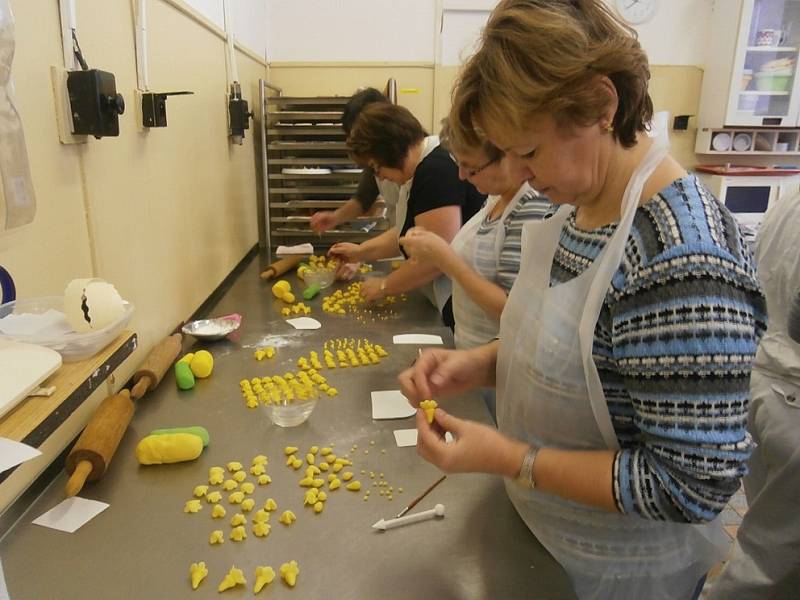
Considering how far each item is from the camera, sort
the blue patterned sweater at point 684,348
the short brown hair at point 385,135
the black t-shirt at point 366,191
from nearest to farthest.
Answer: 1. the blue patterned sweater at point 684,348
2. the short brown hair at point 385,135
3. the black t-shirt at point 366,191

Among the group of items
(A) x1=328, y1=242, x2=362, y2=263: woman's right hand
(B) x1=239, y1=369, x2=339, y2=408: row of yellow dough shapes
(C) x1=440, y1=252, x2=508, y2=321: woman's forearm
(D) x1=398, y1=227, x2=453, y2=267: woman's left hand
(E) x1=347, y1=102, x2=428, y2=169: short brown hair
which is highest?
(E) x1=347, y1=102, x2=428, y2=169: short brown hair

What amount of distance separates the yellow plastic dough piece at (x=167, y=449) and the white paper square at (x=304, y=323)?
0.77 meters

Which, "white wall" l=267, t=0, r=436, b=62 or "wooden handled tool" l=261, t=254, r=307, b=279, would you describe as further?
"white wall" l=267, t=0, r=436, b=62

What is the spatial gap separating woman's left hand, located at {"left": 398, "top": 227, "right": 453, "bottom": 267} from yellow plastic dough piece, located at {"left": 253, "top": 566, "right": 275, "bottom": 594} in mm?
876

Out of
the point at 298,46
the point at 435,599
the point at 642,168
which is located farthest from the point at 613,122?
the point at 298,46

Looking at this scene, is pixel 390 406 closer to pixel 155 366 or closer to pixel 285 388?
pixel 285 388

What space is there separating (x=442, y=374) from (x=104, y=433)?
602 mm

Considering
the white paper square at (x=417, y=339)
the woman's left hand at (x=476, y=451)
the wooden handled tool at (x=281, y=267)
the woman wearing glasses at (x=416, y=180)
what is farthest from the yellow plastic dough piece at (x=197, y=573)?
the wooden handled tool at (x=281, y=267)

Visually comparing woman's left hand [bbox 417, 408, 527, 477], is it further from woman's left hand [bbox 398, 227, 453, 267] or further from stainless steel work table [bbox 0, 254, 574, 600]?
woman's left hand [bbox 398, 227, 453, 267]

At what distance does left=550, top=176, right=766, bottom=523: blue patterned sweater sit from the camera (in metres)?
0.59

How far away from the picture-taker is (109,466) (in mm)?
1008

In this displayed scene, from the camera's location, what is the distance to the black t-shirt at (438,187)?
6.03ft

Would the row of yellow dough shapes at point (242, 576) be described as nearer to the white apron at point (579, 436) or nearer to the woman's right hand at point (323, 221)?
the white apron at point (579, 436)

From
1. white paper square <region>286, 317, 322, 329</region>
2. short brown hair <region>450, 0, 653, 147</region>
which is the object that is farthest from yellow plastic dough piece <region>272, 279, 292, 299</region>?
short brown hair <region>450, 0, 653, 147</region>
